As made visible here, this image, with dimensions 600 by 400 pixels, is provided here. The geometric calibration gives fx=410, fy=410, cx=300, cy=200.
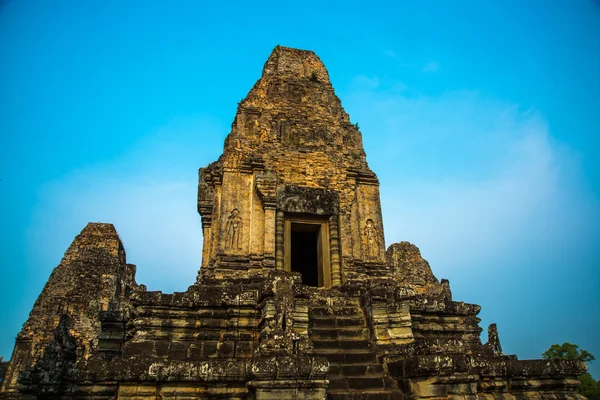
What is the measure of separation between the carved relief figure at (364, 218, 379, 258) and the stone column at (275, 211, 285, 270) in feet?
8.76

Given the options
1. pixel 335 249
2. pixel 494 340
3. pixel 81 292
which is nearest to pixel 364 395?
pixel 494 340

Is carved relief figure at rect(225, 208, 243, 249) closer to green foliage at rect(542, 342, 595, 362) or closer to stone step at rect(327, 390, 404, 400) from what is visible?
stone step at rect(327, 390, 404, 400)

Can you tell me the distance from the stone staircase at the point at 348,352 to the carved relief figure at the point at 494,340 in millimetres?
3367

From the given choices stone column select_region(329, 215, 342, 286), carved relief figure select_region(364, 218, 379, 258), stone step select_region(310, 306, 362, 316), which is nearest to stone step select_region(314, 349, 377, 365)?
stone step select_region(310, 306, 362, 316)

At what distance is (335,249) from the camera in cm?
1195

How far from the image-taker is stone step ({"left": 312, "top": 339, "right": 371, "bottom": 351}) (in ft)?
27.1

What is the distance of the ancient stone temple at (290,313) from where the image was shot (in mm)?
6793

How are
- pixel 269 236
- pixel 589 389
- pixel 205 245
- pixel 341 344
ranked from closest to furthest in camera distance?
1. pixel 341 344
2. pixel 269 236
3. pixel 205 245
4. pixel 589 389

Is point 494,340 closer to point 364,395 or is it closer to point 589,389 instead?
point 364,395

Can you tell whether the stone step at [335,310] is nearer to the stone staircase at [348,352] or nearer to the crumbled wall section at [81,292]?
the stone staircase at [348,352]

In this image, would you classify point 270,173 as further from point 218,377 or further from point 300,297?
point 218,377

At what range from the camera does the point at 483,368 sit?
297 inches

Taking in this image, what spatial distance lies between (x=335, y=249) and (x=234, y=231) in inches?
117

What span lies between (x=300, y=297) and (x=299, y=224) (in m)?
4.42
